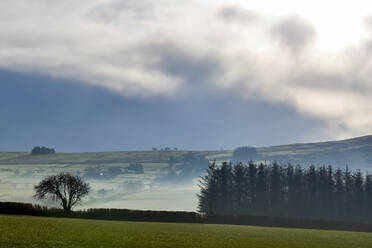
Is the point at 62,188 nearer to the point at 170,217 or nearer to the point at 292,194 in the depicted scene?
the point at 170,217

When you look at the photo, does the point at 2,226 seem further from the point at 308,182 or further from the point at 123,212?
the point at 308,182

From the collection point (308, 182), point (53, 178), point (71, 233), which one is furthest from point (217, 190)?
point (71, 233)

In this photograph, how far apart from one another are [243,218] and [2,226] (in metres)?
68.0

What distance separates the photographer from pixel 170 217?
109m

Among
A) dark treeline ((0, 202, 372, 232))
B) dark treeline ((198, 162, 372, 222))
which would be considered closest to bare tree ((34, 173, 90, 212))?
dark treeline ((0, 202, 372, 232))

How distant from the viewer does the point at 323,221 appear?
114 meters

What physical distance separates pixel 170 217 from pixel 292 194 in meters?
69.3

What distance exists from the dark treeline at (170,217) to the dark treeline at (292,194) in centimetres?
4313

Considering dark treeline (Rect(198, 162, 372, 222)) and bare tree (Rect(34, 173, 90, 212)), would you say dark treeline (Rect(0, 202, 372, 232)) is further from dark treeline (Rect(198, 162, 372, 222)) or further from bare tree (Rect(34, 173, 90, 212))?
dark treeline (Rect(198, 162, 372, 222))

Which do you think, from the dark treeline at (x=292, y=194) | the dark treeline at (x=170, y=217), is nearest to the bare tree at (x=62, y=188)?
the dark treeline at (x=170, y=217)

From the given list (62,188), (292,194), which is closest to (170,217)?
(62,188)

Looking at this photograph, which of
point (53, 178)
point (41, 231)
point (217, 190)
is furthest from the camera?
point (217, 190)

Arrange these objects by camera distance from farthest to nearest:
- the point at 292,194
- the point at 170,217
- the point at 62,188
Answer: the point at 292,194 < the point at 62,188 < the point at 170,217

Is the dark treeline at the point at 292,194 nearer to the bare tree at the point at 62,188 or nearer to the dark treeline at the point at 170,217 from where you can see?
the dark treeline at the point at 170,217
